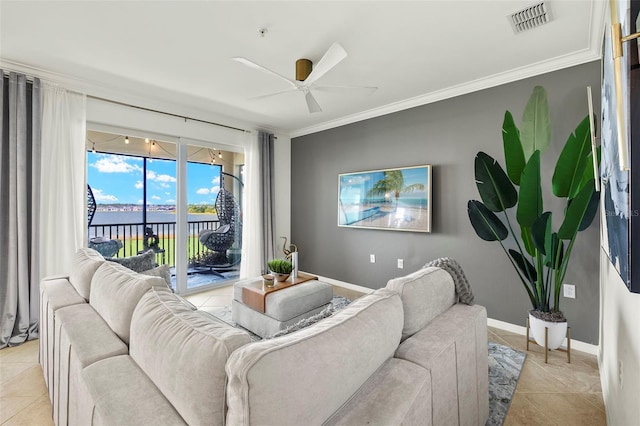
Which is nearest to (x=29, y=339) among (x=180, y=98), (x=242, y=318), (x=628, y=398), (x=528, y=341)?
(x=242, y=318)

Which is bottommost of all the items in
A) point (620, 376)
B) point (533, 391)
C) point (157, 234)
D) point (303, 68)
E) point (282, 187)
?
point (533, 391)

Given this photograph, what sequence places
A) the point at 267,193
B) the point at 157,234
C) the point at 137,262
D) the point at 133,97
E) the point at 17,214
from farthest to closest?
the point at 267,193 → the point at 157,234 → the point at 133,97 → the point at 17,214 → the point at 137,262

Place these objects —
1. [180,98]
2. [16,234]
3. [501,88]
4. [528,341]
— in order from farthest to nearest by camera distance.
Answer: [180,98] < [501,88] < [16,234] < [528,341]

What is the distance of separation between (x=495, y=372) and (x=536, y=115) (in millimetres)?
2056

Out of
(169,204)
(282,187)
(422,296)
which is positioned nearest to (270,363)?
(422,296)

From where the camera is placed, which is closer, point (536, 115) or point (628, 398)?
point (628, 398)

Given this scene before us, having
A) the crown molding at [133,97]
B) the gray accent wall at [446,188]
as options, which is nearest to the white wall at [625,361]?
the gray accent wall at [446,188]

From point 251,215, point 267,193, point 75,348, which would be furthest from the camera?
point 267,193

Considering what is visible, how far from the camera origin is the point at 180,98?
11.8 ft

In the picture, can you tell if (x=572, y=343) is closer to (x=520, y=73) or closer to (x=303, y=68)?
(x=520, y=73)

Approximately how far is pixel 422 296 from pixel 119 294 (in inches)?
55.9

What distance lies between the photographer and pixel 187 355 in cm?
84

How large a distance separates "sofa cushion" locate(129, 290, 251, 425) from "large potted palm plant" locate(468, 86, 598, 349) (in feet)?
7.47

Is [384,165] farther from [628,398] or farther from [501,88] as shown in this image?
[628,398]
